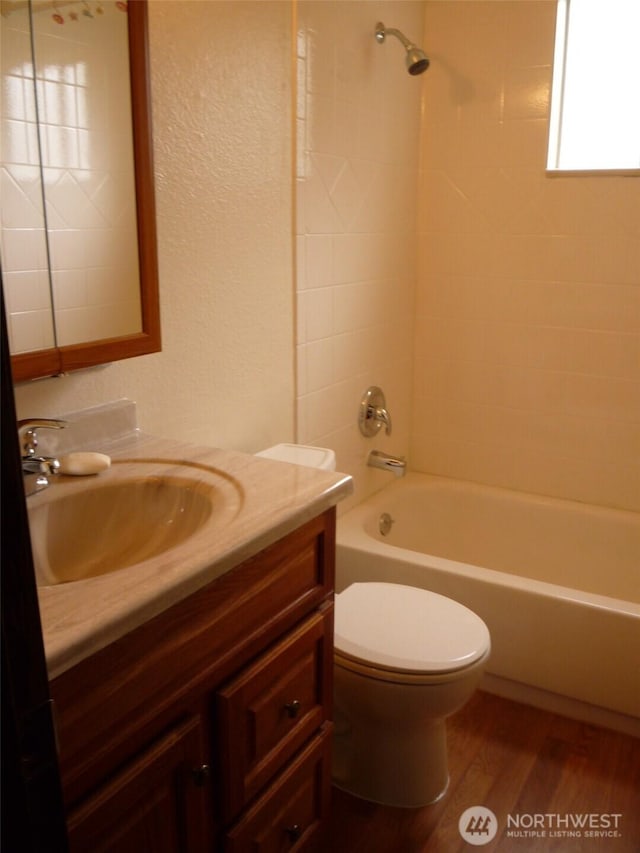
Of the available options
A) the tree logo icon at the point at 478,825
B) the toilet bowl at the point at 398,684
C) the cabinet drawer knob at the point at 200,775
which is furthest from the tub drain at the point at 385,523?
the cabinet drawer knob at the point at 200,775

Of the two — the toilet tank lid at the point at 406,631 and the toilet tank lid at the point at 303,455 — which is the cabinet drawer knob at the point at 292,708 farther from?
the toilet tank lid at the point at 303,455

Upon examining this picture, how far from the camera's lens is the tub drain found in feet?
8.39

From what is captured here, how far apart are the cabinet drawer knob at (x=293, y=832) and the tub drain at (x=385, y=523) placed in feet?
4.07

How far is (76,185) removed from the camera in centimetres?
134

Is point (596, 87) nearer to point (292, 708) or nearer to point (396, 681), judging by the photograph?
point (396, 681)

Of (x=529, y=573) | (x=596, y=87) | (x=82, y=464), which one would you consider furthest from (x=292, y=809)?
(x=596, y=87)

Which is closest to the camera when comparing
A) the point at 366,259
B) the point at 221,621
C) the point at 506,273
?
the point at 221,621

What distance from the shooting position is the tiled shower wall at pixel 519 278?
244 centimetres

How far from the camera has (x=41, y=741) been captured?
0.52 metres

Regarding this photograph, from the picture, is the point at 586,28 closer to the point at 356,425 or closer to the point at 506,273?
the point at 506,273

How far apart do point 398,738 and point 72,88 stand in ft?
5.04

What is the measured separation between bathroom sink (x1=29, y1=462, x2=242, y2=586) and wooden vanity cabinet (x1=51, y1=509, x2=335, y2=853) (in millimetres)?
192

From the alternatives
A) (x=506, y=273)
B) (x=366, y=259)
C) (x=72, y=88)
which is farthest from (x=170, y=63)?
(x=506, y=273)

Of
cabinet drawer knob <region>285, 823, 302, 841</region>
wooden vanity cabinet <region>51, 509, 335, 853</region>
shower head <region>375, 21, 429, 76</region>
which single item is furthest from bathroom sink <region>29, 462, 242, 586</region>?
shower head <region>375, 21, 429, 76</region>
